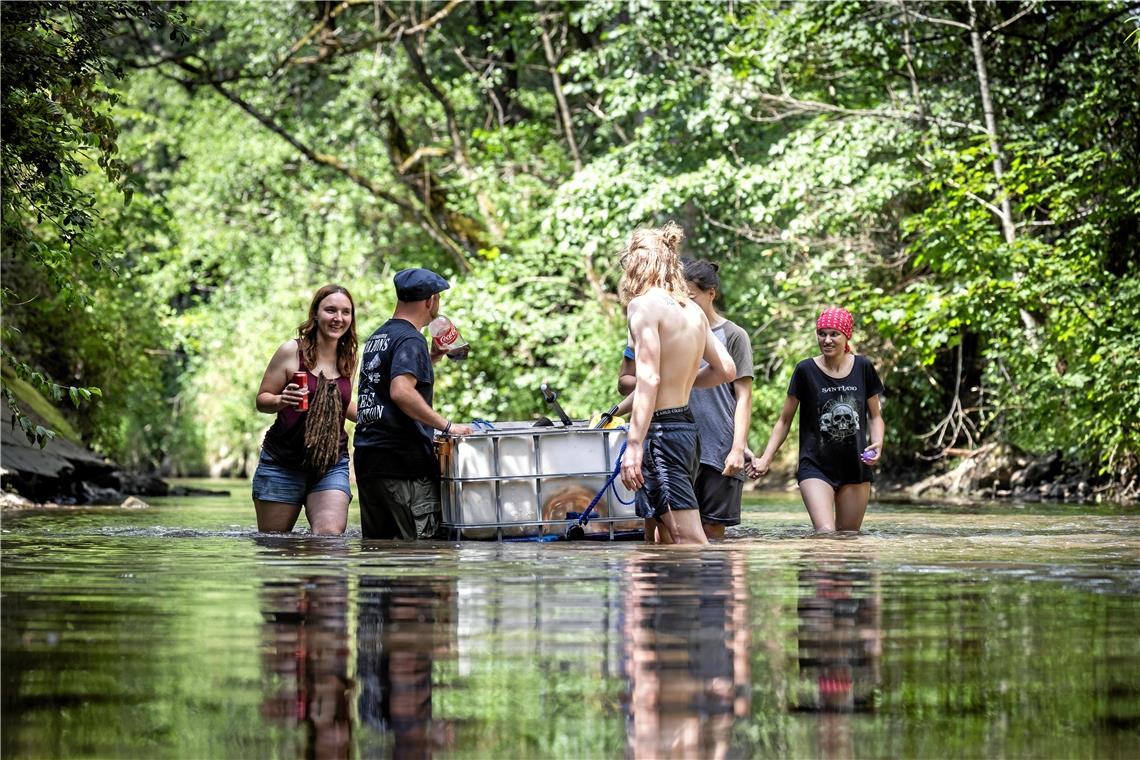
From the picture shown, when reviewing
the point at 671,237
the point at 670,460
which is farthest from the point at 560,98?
the point at 670,460

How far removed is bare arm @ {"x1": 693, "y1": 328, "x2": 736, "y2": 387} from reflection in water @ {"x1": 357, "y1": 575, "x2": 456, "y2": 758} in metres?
2.79

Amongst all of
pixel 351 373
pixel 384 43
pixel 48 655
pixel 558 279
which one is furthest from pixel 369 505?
pixel 384 43

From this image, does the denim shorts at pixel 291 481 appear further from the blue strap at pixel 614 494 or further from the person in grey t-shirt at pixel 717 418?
the person in grey t-shirt at pixel 717 418

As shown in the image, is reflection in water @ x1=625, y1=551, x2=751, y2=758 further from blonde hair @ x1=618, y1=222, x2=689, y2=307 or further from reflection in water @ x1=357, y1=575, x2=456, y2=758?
blonde hair @ x1=618, y1=222, x2=689, y2=307

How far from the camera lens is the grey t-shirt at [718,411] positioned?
34.9 ft

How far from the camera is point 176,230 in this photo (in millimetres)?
37344

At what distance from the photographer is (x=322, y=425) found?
11078 millimetres

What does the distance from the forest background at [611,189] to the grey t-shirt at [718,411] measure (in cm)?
409

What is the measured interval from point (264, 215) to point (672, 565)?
1271 inches

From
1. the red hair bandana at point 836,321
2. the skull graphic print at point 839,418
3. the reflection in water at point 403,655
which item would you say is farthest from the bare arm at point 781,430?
the reflection in water at point 403,655

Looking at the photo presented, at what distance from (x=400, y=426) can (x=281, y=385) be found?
0.97 m

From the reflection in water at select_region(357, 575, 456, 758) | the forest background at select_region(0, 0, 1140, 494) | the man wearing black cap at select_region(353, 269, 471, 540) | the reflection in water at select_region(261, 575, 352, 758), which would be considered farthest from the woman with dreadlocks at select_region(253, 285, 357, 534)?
the reflection in water at select_region(261, 575, 352, 758)

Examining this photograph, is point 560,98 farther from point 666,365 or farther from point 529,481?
point 666,365

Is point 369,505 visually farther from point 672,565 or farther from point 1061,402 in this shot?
point 1061,402
